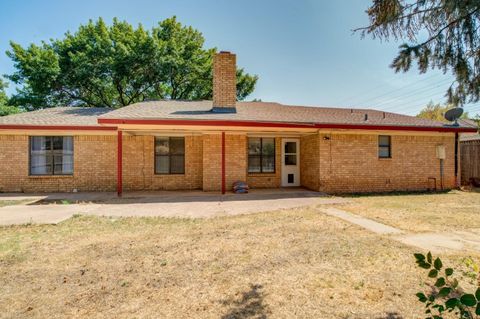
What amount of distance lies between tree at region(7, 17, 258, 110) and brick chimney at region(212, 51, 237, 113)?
33.1 feet

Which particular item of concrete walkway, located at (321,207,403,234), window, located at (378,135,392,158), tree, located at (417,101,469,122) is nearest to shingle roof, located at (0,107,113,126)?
concrete walkway, located at (321,207,403,234)

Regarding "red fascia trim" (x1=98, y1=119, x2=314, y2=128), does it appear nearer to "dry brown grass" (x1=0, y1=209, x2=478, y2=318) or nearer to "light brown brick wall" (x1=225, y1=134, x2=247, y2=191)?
"light brown brick wall" (x1=225, y1=134, x2=247, y2=191)

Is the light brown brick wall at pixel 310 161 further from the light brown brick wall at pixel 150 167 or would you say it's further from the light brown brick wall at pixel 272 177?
the light brown brick wall at pixel 150 167

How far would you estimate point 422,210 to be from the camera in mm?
7137

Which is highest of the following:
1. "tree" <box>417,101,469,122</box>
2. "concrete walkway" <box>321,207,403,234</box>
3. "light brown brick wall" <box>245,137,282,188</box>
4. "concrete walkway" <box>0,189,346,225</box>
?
"tree" <box>417,101,469,122</box>

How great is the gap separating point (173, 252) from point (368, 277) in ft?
9.21

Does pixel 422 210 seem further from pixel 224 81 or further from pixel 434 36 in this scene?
pixel 224 81

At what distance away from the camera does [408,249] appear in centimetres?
413

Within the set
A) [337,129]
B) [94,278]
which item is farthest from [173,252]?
[337,129]

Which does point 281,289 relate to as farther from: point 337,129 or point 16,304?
point 337,129

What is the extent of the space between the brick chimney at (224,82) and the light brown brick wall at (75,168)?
4708 mm

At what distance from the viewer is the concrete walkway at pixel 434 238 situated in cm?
422

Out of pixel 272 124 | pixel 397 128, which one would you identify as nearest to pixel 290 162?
pixel 272 124

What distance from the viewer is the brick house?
1012 centimetres
